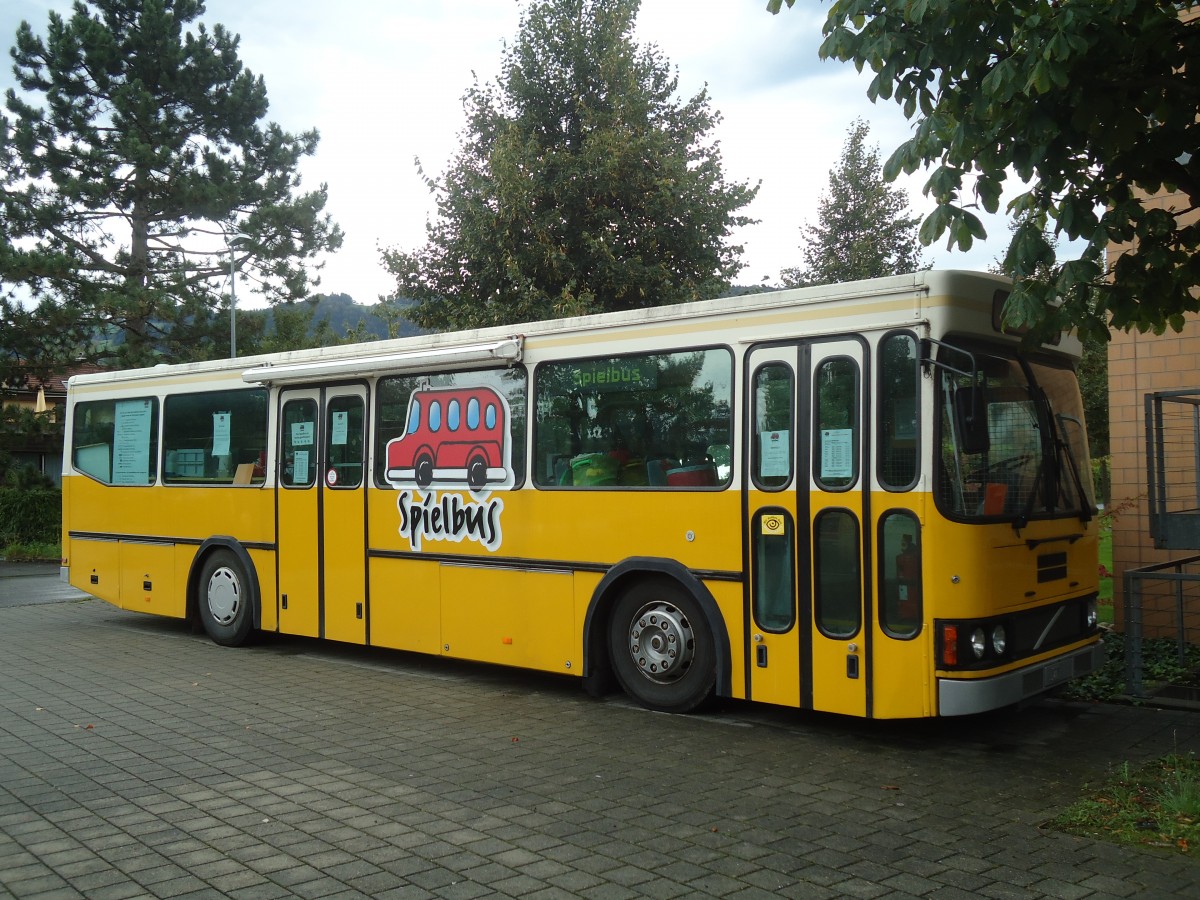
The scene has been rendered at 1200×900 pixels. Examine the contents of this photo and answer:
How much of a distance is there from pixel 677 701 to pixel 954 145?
166 inches

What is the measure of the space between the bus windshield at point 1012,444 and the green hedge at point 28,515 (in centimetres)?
2590

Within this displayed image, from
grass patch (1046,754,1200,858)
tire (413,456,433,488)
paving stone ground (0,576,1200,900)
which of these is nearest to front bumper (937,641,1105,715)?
paving stone ground (0,576,1200,900)

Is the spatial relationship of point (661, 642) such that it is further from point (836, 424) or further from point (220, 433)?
point (220, 433)

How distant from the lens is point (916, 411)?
677 cm

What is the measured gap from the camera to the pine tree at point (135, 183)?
28.1 m

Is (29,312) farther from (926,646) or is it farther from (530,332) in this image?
(926,646)

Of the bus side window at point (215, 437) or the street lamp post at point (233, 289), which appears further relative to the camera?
the street lamp post at point (233, 289)

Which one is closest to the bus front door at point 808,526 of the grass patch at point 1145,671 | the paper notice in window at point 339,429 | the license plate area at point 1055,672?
the license plate area at point 1055,672

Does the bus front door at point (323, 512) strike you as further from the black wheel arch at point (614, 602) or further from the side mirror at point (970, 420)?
the side mirror at point (970, 420)

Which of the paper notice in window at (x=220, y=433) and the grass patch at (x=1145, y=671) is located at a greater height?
the paper notice in window at (x=220, y=433)

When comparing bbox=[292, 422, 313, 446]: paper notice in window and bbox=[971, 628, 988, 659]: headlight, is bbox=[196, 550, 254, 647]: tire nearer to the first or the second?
bbox=[292, 422, 313, 446]: paper notice in window

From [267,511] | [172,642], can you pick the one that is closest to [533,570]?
[267,511]

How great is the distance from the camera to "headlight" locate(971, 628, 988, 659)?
6.59 meters

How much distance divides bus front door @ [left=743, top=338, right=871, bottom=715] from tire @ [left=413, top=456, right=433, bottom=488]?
3247 mm
